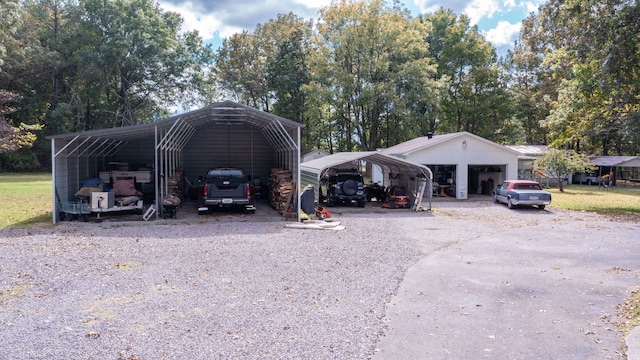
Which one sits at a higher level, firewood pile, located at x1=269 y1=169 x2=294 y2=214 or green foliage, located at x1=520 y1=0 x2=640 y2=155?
green foliage, located at x1=520 y1=0 x2=640 y2=155

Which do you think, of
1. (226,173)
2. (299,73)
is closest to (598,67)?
(226,173)

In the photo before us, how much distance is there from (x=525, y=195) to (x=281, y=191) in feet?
35.5

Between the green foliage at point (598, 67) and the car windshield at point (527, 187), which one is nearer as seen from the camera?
the green foliage at point (598, 67)

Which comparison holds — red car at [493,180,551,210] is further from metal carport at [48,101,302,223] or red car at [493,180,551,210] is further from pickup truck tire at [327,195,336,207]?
metal carport at [48,101,302,223]

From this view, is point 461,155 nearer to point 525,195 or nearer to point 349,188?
point 525,195

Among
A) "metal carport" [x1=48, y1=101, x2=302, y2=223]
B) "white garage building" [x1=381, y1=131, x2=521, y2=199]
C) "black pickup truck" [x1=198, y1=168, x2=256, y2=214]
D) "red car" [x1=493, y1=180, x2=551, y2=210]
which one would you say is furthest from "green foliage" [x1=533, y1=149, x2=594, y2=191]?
"black pickup truck" [x1=198, y1=168, x2=256, y2=214]

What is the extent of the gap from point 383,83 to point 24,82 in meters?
35.3

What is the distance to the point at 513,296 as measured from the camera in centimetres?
683

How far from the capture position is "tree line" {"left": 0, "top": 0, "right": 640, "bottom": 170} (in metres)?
38.2

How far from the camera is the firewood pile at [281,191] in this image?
16016 millimetres

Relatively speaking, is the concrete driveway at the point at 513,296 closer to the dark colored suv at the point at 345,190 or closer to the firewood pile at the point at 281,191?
the firewood pile at the point at 281,191

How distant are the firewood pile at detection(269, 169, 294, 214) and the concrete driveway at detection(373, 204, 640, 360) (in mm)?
5426

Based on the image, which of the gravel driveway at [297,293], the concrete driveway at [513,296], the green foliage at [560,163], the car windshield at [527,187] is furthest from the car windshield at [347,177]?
the green foliage at [560,163]

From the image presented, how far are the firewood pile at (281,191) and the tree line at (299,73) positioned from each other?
1928 centimetres
